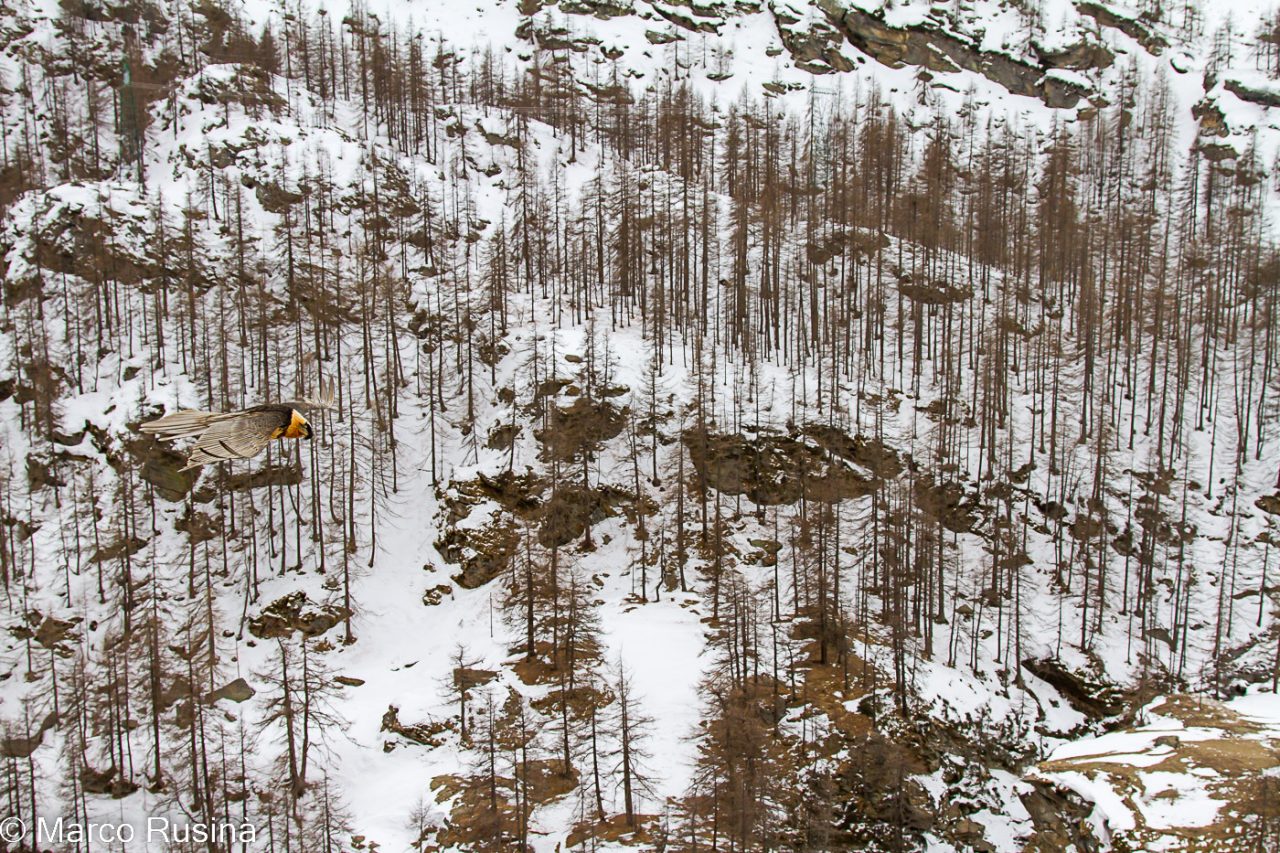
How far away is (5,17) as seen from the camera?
108000 mm

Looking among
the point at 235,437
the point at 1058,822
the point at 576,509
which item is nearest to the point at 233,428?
the point at 235,437

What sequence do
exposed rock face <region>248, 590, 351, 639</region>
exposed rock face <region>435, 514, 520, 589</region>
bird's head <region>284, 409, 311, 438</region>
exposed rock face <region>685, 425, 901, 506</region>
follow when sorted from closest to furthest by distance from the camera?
bird's head <region>284, 409, 311, 438</region>, exposed rock face <region>248, 590, 351, 639</region>, exposed rock face <region>435, 514, 520, 589</region>, exposed rock face <region>685, 425, 901, 506</region>

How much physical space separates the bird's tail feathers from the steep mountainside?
34.5 m

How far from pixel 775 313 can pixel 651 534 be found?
103ft

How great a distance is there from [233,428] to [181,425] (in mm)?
696

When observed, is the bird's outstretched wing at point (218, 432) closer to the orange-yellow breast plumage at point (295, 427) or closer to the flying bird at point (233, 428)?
the flying bird at point (233, 428)

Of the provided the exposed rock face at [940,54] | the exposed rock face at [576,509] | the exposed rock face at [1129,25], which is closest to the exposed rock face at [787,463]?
the exposed rock face at [576,509]

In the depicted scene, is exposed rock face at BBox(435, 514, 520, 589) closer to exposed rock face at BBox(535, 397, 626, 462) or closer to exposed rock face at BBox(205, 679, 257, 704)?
exposed rock face at BBox(535, 397, 626, 462)

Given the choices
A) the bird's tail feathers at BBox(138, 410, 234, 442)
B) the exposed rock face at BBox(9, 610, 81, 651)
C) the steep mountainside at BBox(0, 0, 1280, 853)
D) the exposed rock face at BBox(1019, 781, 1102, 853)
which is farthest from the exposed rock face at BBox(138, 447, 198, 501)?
the bird's tail feathers at BBox(138, 410, 234, 442)

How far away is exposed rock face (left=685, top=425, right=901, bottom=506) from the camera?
64500 millimetres

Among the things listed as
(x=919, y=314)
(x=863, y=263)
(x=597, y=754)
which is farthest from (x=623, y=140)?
(x=597, y=754)

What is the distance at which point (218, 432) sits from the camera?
589 centimetres

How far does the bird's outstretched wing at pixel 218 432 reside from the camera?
213 inches

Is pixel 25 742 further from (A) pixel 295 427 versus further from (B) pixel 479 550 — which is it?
(A) pixel 295 427
